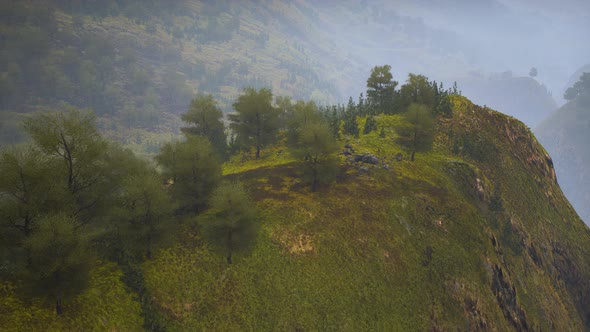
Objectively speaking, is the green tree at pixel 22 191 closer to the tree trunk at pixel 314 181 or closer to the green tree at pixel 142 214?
the green tree at pixel 142 214

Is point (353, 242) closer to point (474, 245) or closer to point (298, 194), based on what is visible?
point (298, 194)

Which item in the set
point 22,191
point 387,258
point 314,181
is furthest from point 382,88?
point 22,191

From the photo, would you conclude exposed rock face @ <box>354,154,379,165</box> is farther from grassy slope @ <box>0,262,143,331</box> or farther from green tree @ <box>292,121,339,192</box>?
grassy slope @ <box>0,262,143,331</box>

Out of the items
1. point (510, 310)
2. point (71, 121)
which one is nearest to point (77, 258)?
point (71, 121)

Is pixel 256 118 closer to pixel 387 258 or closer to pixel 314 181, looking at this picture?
pixel 314 181

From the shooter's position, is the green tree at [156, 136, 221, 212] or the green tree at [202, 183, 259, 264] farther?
the green tree at [156, 136, 221, 212]

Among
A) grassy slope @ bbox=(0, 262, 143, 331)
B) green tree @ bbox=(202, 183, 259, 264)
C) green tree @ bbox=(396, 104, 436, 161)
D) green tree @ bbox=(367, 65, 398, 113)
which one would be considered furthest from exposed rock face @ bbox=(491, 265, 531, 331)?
grassy slope @ bbox=(0, 262, 143, 331)

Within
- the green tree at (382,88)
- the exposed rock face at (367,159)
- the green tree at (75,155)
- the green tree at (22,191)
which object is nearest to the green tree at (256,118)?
the exposed rock face at (367,159)
